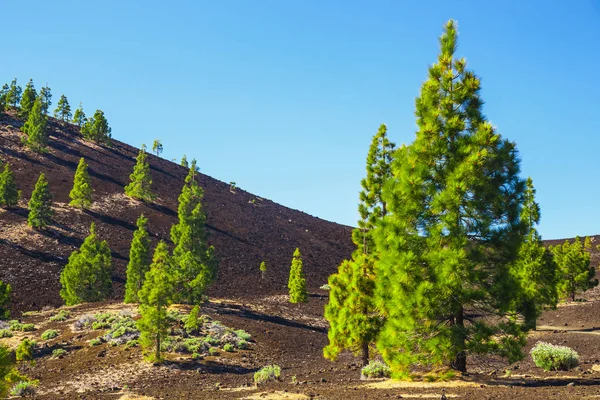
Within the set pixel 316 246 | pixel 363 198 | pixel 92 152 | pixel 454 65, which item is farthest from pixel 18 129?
pixel 454 65

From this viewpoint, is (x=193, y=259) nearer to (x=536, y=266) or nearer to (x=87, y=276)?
(x=87, y=276)

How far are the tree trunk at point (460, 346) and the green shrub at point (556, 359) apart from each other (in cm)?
508

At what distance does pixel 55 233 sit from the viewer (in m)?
64.6

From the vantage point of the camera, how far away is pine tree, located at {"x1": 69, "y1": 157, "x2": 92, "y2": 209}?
71750 millimetres

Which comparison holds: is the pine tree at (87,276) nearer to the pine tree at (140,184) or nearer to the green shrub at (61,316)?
the green shrub at (61,316)

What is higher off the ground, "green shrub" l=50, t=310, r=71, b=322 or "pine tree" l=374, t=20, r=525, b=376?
"pine tree" l=374, t=20, r=525, b=376

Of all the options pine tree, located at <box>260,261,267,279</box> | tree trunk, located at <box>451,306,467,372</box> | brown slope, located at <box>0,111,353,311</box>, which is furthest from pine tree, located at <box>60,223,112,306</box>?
tree trunk, located at <box>451,306,467,372</box>

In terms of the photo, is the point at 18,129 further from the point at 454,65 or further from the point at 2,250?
the point at 454,65

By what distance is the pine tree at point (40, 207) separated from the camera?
61.9 metres

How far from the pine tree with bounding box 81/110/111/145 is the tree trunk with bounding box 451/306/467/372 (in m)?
107

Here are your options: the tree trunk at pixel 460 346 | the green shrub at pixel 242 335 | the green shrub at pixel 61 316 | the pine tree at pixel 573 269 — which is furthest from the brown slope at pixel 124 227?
the tree trunk at pixel 460 346

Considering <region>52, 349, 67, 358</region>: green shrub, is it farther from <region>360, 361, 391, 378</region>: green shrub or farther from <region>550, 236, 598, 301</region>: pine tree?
<region>550, 236, 598, 301</region>: pine tree

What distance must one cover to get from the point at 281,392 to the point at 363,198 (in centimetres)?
1077

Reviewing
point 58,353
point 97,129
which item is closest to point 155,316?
point 58,353
